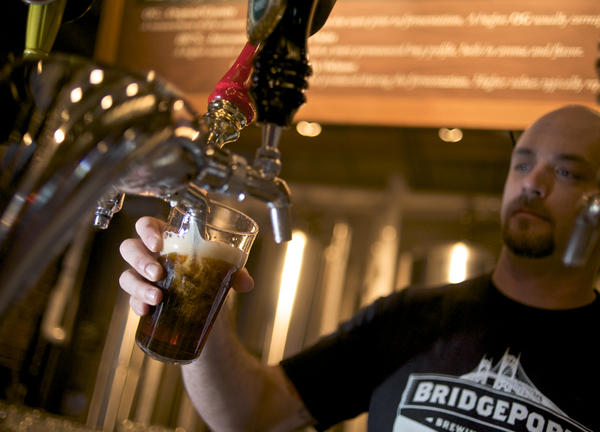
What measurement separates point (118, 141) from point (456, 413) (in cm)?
95

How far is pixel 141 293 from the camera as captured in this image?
705 millimetres

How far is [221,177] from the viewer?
44 cm

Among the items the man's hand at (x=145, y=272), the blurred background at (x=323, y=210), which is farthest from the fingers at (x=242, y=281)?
the blurred background at (x=323, y=210)

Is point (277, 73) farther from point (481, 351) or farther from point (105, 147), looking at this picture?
point (481, 351)

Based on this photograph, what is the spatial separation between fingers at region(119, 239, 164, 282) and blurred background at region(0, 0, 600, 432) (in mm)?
472

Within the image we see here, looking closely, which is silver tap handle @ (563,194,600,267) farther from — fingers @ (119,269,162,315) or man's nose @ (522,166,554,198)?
man's nose @ (522,166,554,198)

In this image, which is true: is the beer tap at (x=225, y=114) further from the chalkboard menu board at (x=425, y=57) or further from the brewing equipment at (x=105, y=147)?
the chalkboard menu board at (x=425, y=57)

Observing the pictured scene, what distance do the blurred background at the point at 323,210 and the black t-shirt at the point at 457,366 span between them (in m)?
0.42

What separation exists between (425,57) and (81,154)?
3.85ft

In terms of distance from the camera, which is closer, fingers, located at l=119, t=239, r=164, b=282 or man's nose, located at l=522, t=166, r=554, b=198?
fingers, located at l=119, t=239, r=164, b=282

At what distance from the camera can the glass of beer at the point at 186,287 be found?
2.21ft

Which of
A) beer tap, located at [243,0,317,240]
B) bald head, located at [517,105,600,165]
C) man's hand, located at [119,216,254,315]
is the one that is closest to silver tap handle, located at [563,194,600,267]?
beer tap, located at [243,0,317,240]

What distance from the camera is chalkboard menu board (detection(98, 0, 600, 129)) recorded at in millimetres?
1272

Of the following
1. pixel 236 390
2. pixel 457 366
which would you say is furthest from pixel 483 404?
pixel 236 390
